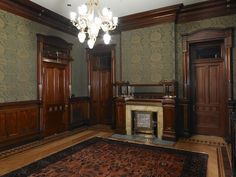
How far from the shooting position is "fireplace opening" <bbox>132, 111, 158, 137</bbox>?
5.07m

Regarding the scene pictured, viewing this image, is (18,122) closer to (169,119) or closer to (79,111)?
(79,111)

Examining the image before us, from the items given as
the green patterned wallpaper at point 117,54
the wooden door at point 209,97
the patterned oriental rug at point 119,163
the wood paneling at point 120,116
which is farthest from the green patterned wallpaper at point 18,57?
the wooden door at point 209,97

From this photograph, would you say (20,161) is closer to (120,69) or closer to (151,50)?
(120,69)

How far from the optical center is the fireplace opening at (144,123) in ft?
16.6

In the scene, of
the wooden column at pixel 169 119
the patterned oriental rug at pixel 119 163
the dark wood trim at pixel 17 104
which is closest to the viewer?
the patterned oriental rug at pixel 119 163

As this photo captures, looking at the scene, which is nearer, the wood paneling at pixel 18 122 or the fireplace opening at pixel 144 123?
the wood paneling at pixel 18 122

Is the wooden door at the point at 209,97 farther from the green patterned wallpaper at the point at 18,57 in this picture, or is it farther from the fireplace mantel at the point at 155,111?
the green patterned wallpaper at the point at 18,57

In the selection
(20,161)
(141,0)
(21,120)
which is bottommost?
(20,161)

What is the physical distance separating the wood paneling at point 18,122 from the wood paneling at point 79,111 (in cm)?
134

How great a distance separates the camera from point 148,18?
529 cm

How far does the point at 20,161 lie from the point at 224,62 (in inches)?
206

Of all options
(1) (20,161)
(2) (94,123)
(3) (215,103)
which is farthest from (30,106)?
(3) (215,103)

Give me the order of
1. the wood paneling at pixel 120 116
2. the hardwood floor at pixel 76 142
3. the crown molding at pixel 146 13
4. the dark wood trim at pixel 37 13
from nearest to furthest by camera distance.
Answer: the hardwood floor at pixel 76 142
the dark wood trim at pixel 37 13
the crown molding at pixel 146 13
the wood paneling at pixel 120 116

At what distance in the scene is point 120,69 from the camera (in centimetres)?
594
